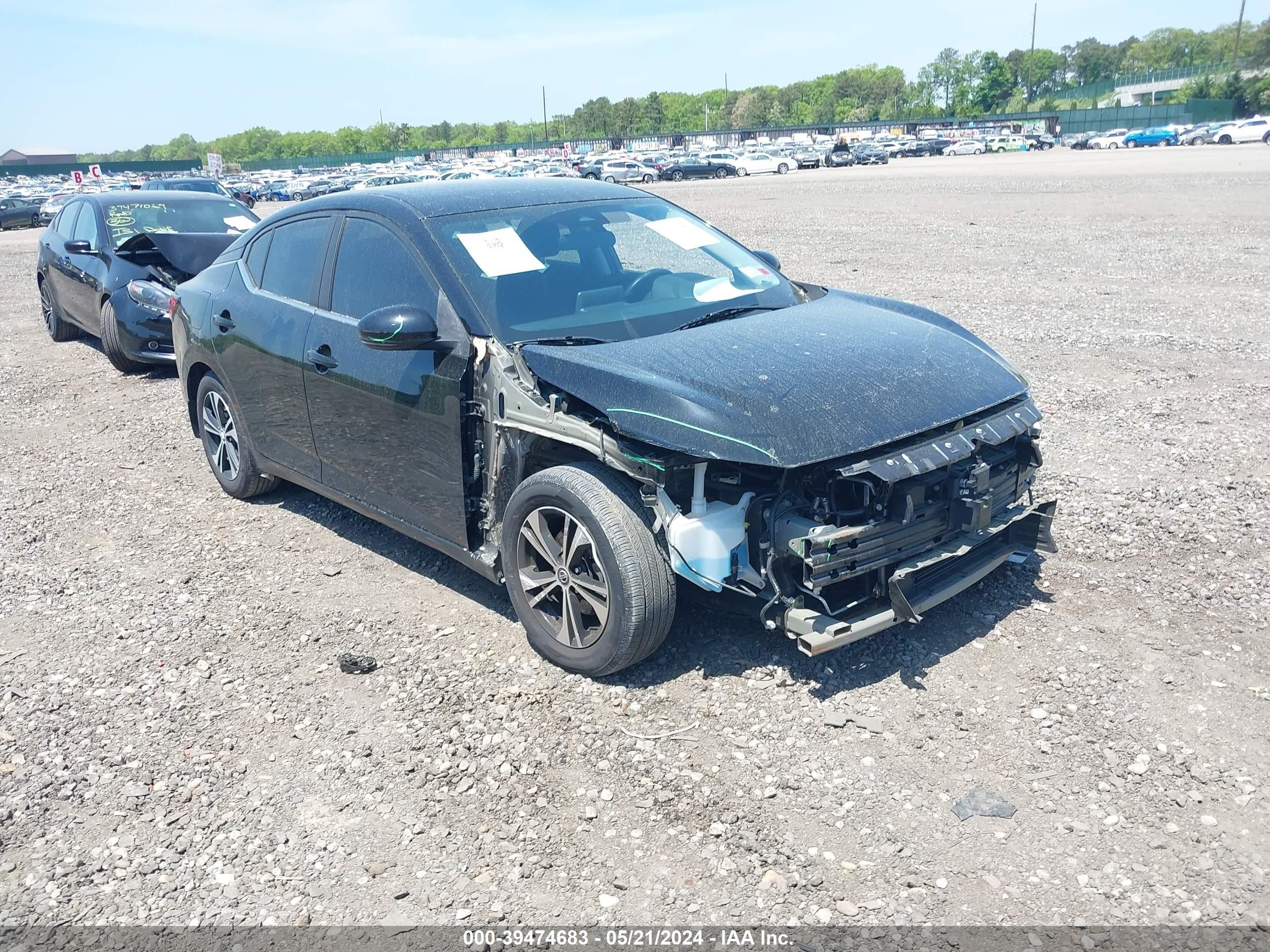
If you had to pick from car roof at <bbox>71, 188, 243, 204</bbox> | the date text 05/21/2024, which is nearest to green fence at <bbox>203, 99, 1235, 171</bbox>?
car roof at <bbox>71, 188, 243, 204</bbox>

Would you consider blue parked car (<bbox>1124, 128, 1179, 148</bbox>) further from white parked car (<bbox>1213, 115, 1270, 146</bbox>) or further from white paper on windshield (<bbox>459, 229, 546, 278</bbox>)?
white paper on windshield (<bbox>459, 229, 546, 278</bbox>)

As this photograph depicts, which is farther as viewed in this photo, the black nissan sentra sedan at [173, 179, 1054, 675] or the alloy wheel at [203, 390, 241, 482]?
the alloy wheel at [203, 390, 241, 482]

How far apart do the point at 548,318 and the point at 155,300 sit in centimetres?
696

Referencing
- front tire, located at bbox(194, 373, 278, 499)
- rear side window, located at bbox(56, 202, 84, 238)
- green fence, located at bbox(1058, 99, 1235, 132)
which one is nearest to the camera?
front tire, located at bbox(194, 373, 278, 499)

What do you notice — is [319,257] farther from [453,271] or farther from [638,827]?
[638,827]

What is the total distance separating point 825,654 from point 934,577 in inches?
21.7

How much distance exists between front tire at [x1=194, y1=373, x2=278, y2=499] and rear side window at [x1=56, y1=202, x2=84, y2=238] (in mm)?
6621

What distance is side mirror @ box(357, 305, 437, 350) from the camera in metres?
4.03

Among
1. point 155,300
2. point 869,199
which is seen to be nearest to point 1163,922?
point 155,300

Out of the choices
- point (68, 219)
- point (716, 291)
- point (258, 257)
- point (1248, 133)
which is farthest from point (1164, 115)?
point (258, 257)

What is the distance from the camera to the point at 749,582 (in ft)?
12.3

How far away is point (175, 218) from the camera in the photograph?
A: 11062 millimetres

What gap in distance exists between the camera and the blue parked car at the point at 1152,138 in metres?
67.6

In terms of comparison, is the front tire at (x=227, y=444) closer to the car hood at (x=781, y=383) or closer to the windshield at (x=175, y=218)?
the car hood at (x=781, y=383)
